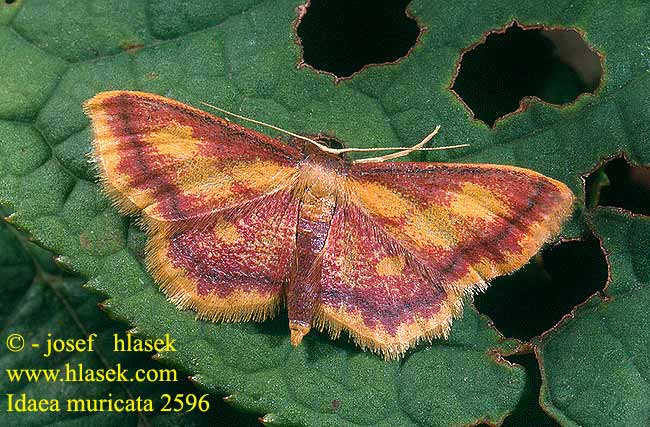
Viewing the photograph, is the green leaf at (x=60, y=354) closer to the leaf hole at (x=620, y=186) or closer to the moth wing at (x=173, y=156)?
the moth wing at (x=173, y=156)

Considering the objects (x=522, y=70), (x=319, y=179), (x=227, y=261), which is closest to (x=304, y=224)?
(x=319, y=179)

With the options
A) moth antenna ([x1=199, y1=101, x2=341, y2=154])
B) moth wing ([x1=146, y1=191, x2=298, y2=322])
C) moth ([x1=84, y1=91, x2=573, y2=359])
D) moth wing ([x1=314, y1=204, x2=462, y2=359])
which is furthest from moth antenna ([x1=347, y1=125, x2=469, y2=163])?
moth wing ([x1=146, y1=191, x2=298, y2=322])

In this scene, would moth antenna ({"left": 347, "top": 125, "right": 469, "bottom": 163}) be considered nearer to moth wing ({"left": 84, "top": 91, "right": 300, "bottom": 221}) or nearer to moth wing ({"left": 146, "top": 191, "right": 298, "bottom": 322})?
moth wing ({"left": 84, "top": 91, "right": 300, "bottom": 221})

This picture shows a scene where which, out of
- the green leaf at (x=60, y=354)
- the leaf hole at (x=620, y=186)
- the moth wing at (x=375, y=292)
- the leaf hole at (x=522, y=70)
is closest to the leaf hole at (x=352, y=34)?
the leaf hole at (x=522, y=70)

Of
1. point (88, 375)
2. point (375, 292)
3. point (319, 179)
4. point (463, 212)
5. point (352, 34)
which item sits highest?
point (352, 34)

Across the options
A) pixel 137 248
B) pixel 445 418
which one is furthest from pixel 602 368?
pixel 137 248

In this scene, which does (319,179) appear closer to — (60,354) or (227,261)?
(227,261)

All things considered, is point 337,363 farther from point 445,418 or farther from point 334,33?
point 334,33
